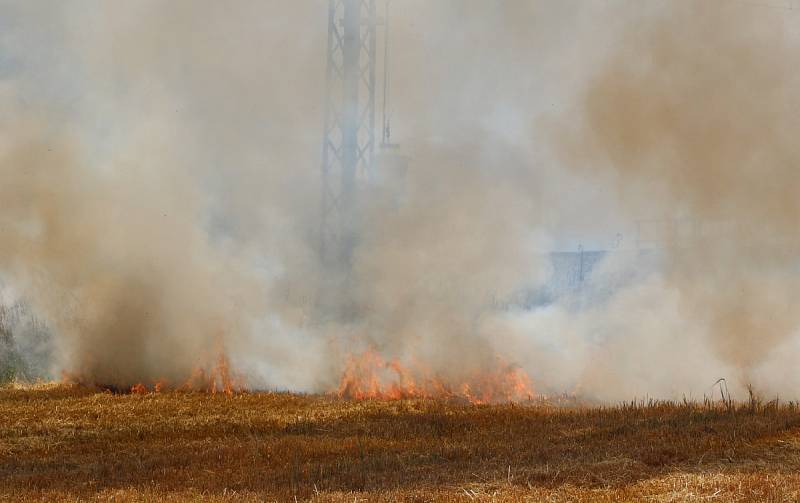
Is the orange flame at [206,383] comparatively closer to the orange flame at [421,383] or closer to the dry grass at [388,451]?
the dry grass at [388,451]

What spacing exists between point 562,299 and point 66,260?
1405 cm

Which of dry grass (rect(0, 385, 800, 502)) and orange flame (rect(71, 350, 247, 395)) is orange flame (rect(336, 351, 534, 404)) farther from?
orange flame (rect(71, 350, 247, 395))

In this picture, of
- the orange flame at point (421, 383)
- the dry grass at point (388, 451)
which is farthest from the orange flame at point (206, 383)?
the orange flame at point (421, 383)

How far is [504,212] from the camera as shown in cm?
2642

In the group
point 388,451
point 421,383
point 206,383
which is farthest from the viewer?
point 206,383

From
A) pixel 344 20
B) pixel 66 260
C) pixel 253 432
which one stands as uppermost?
pixel 344 20

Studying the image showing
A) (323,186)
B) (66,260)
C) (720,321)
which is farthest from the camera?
(323,186)

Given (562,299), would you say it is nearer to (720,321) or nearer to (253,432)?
(720,321)

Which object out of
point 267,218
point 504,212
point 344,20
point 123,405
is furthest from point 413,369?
point 344,20

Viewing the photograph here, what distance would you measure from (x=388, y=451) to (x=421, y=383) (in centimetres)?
830

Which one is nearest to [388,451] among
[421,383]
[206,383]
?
[421,383]

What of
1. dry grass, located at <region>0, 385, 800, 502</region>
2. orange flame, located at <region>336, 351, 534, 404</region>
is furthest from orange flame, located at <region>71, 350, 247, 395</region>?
orange flame, located at <region>336, 351, 534, 404</region>

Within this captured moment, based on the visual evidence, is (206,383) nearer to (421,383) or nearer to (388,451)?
(421,383)

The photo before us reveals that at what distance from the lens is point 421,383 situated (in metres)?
23.2
